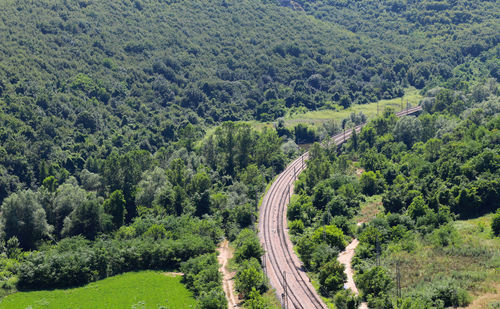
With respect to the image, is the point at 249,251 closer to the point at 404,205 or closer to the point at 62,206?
the point at 404,205

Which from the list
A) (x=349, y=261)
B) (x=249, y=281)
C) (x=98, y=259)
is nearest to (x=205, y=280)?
(x=249, y=281)

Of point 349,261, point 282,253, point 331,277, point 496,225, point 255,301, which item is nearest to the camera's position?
point 255,301

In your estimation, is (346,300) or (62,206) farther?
(62,206)

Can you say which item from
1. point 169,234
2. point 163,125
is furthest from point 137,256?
point 163,125

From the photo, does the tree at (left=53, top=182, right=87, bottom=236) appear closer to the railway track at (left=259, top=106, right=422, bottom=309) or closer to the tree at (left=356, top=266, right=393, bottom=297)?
the railway track at (left=259, top=106, right=422, bottom=309)

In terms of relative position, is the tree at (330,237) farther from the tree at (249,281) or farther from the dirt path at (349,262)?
the tree at (249,281)

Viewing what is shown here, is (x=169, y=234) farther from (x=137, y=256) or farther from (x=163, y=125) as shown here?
(x=163, y=125)
